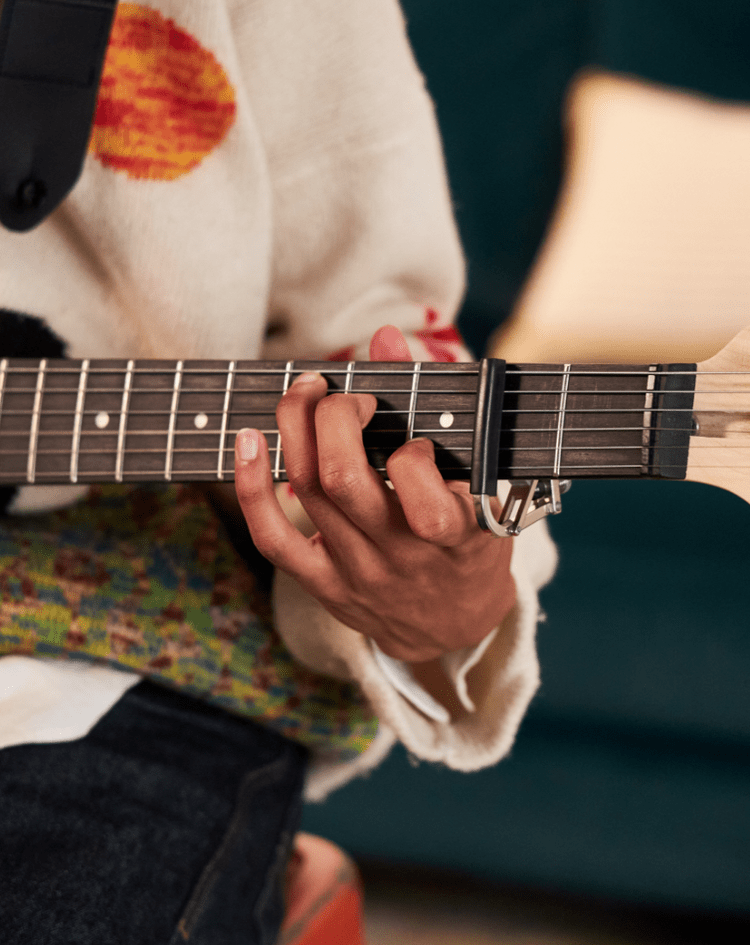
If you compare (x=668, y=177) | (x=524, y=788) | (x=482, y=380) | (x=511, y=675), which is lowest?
(x=524, y=788)

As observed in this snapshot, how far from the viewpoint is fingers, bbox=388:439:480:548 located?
10.1 inches

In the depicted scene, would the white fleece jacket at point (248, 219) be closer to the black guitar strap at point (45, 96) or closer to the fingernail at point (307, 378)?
the black guitar strap at point (45, 96)

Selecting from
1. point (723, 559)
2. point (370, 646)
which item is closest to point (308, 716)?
point (370, 646)

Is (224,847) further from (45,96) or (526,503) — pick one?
(45,96)

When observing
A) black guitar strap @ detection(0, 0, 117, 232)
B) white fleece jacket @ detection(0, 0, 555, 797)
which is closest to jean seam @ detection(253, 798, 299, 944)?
white fleece jacket @ detection(0, 0, 555, 797)

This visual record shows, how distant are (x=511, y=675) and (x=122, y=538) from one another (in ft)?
0.79

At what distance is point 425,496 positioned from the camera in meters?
0.26

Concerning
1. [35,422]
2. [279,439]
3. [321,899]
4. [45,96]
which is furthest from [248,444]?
[321,899]

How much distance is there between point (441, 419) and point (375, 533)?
0.18 ft

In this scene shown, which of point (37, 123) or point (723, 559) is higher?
point (37, 123)

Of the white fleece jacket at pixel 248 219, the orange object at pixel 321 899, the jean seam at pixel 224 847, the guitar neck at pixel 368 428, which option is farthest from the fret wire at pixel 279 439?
the orange object at pixel 321 899

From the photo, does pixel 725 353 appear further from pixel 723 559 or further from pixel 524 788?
pixel 524 788

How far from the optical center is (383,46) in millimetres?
386

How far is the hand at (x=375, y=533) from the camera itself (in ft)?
0.86
